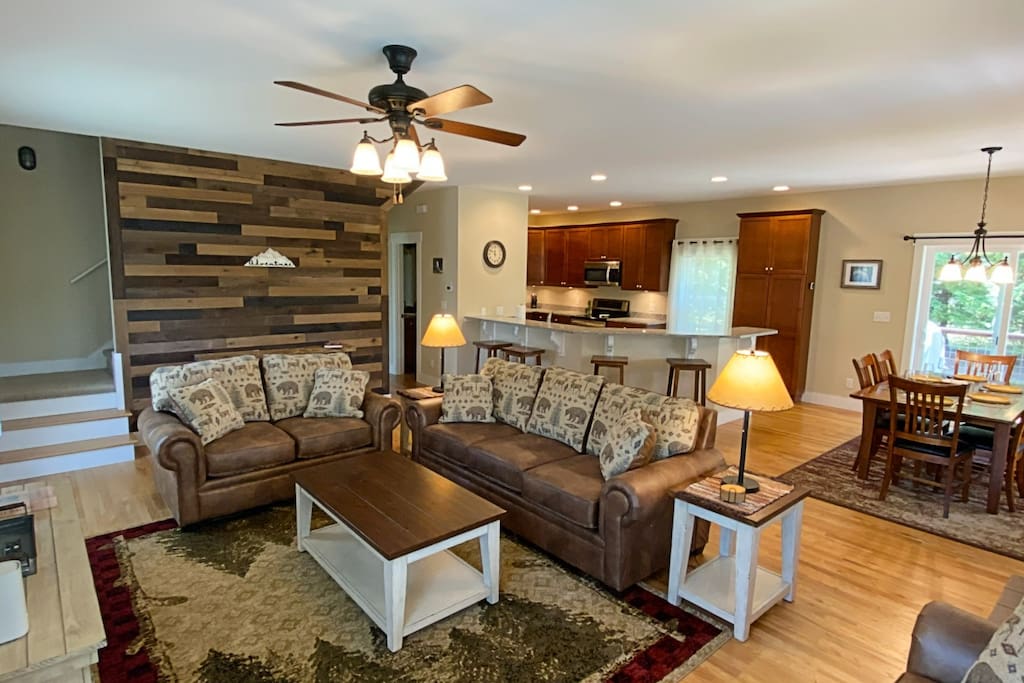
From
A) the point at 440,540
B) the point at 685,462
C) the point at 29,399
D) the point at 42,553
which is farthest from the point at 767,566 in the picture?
the point at 29,399

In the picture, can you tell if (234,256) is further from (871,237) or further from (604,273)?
(871,237)

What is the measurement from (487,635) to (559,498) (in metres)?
0.76

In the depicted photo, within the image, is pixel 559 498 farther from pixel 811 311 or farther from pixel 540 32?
pixel 811 311

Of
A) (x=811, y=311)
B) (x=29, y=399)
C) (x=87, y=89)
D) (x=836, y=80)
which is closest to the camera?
(x=836, y=80)

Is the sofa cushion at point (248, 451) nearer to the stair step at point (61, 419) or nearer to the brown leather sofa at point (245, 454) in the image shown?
the brown leather sofa at point (245, 454)

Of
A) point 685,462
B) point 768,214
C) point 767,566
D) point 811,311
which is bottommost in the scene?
point 767,566

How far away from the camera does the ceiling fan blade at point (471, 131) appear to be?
2.61m

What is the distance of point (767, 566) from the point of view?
3.12 m

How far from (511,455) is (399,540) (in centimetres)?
112

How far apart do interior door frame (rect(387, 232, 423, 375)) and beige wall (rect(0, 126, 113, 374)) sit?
3.19 metres

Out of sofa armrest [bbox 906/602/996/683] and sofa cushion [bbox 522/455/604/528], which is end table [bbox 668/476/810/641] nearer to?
sofa cushion [bbox 522/455/604/528]

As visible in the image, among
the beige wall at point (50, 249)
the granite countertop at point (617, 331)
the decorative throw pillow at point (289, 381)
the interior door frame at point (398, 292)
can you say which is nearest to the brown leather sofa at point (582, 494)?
the decorative throw pillow at point (289, 381)

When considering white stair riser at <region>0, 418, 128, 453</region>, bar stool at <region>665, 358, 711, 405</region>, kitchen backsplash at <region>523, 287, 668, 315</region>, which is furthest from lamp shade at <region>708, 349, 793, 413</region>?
kitchen backsplash at <region>523, 287, 668, 315</region>

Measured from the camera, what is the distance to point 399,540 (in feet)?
7.73
